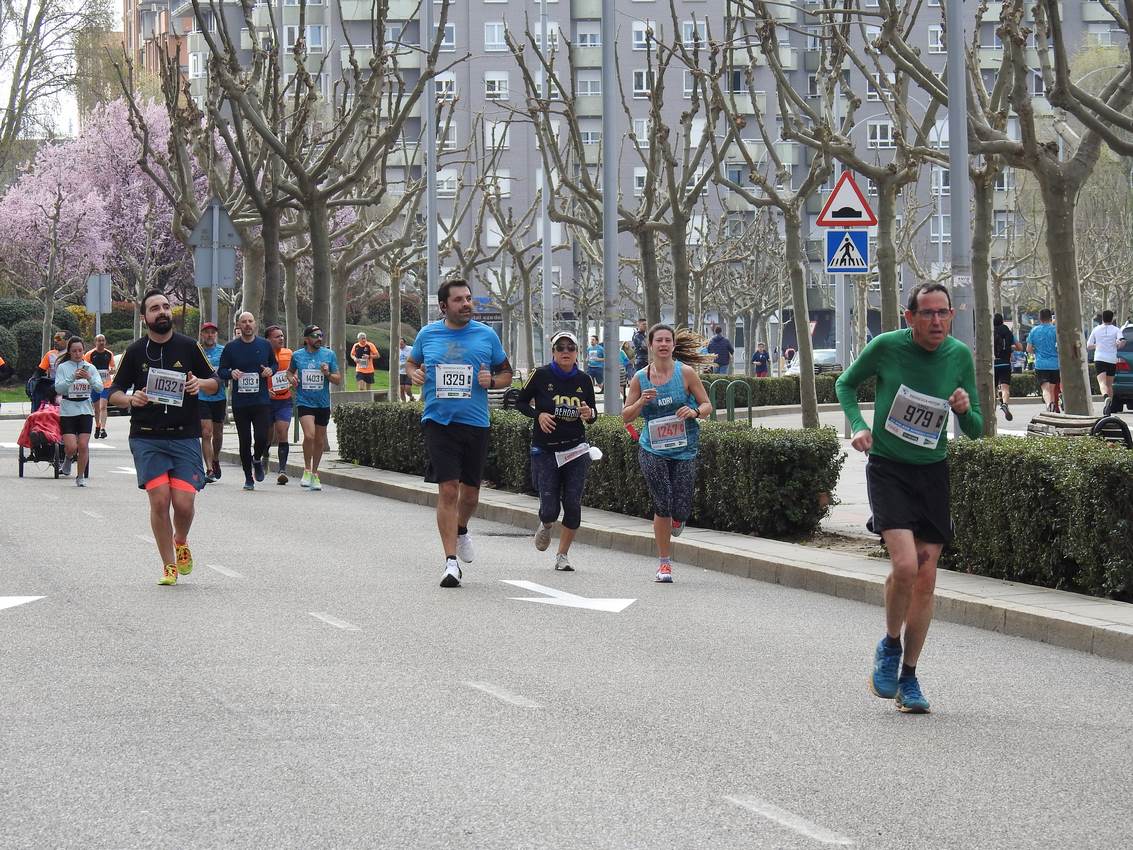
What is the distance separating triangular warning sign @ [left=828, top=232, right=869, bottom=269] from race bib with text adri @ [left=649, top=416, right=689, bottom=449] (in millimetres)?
7408

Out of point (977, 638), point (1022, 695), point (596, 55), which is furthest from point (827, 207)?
point (596, 55)

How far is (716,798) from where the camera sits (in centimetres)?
608

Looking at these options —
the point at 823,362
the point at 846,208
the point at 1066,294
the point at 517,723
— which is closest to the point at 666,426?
the point at 1066,294

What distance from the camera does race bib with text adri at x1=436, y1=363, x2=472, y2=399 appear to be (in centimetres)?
1245

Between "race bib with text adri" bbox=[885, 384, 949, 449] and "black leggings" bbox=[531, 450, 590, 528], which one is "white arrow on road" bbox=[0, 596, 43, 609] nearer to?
"black leggings" bbox=[531, 450, 590, 528]

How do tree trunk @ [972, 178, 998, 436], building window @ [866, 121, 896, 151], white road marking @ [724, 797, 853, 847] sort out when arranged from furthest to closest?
building window @ [866, 121, 896, 151]
tree trunk @ [972, 178, 998, 436]
white road marking @ [724, 797, 853, 847]

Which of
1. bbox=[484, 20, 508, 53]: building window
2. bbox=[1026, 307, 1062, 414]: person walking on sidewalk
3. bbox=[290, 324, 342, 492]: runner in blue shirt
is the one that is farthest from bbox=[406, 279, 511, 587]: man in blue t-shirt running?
bbox=[484, 20, 508, 53]: building window

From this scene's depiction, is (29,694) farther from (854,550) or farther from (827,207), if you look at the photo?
(827,207)

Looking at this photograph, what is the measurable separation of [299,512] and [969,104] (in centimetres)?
727

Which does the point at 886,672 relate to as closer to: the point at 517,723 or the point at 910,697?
the point at 910,697

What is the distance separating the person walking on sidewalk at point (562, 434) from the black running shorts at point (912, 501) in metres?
5.44

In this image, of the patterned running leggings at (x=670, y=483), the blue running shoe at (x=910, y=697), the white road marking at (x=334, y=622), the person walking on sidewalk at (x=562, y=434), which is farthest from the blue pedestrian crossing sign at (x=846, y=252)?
the blue running shoe at (x=910, y=697)

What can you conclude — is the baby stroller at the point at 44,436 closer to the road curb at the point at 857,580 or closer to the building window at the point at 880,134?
the road curb at the point at 857,580

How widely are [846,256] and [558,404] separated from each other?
7359mm
